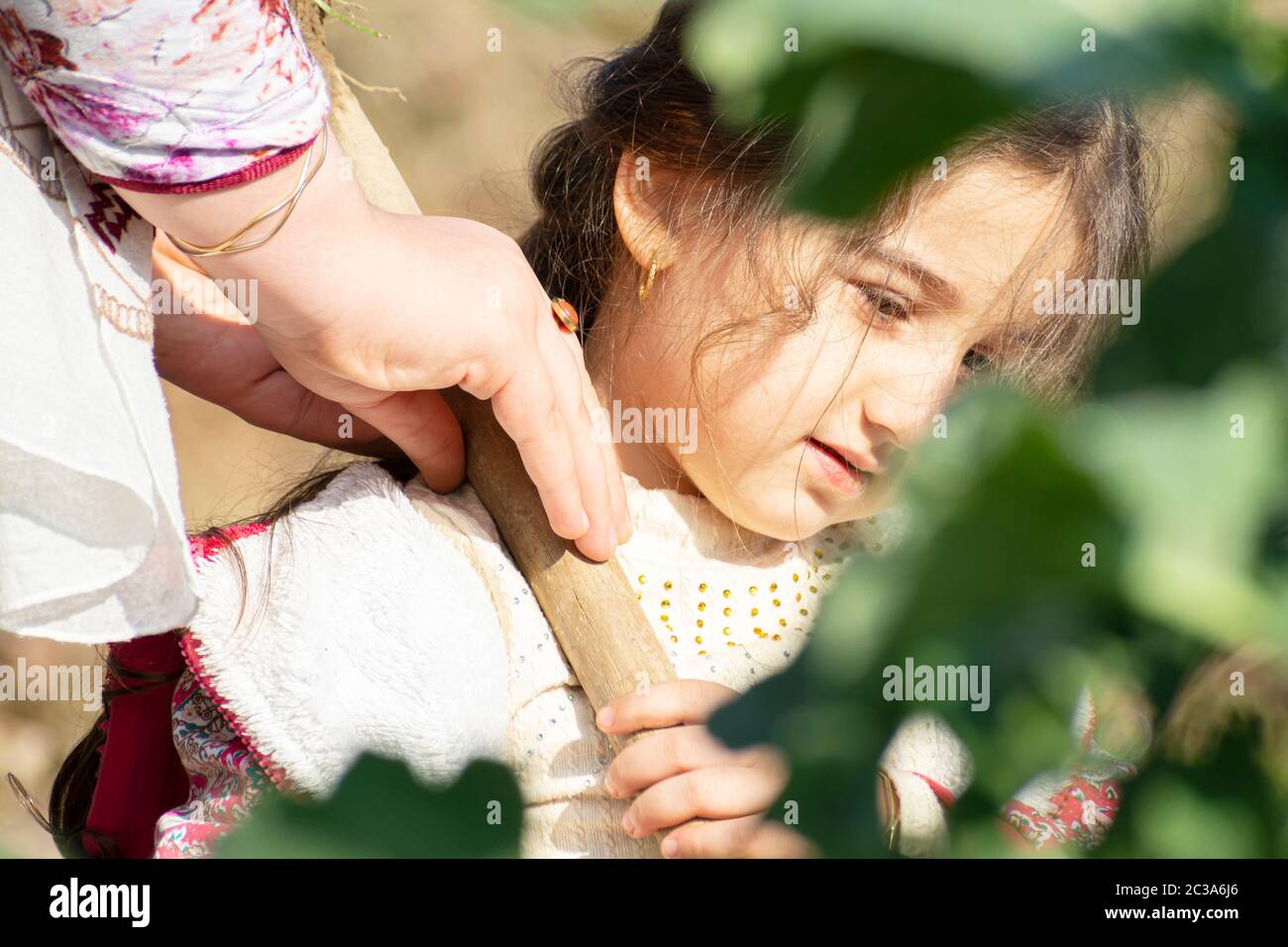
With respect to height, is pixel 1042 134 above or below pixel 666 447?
above

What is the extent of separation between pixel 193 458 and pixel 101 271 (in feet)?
5.87

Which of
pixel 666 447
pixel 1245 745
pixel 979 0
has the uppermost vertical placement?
pixel 979 0

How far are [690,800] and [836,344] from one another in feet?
1.18

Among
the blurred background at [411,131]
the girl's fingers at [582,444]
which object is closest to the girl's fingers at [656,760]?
the girl's fingers at [582,444]

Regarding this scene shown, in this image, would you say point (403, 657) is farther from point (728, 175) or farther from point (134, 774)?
point (728, 175)

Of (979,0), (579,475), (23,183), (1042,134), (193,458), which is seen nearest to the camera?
(979,0)

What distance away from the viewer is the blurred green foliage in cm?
13

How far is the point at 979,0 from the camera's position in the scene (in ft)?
0.53

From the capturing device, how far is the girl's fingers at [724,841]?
250mm

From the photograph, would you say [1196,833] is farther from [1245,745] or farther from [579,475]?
[579,475]

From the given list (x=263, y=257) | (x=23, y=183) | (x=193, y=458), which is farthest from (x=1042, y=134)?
(x=193, y=458)

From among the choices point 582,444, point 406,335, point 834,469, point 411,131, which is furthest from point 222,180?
point 411,131

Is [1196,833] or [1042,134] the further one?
[1042,134]

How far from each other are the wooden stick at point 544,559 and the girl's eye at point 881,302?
266 millimetres
